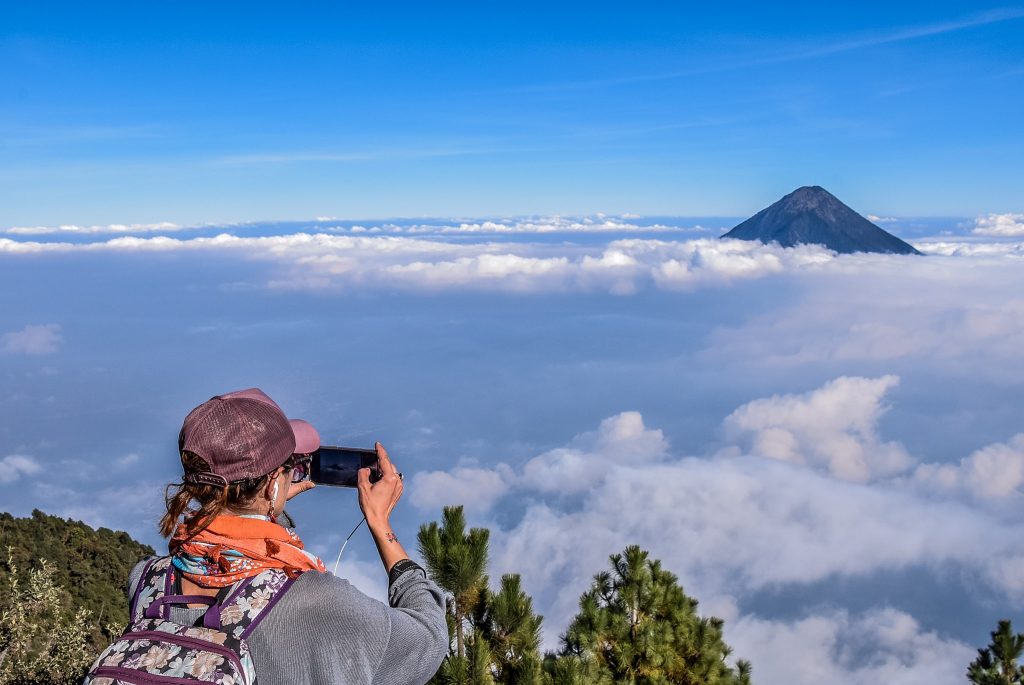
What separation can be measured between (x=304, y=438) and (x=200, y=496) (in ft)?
1.04

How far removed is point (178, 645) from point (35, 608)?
14078mm

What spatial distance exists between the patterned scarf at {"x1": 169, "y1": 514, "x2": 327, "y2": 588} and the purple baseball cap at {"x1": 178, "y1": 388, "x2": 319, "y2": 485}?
0.12m

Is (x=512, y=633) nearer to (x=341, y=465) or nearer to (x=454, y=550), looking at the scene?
(x=454, y=550)

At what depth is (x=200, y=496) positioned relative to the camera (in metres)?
1.80

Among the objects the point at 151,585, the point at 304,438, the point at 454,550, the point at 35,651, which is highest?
the point at 304,438

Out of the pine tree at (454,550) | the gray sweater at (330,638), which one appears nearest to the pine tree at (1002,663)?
the pine tree at (454,550)

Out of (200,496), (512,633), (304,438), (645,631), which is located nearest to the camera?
(200,496)

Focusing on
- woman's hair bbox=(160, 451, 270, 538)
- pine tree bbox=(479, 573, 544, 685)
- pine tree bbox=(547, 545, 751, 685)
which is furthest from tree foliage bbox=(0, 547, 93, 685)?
woman's hair bbox=(160, 451, 270, 538)

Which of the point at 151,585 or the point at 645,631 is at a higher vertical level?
the point at 151,585

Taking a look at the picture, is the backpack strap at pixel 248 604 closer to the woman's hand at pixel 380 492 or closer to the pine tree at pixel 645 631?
the woman's hand at pixel 380 492

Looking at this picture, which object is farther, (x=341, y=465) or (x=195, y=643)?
(x=341, y=465)

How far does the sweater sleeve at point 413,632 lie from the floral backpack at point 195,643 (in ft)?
0.99

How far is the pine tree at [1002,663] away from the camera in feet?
32.7

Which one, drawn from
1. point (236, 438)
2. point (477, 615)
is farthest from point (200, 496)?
point (477, 615)
